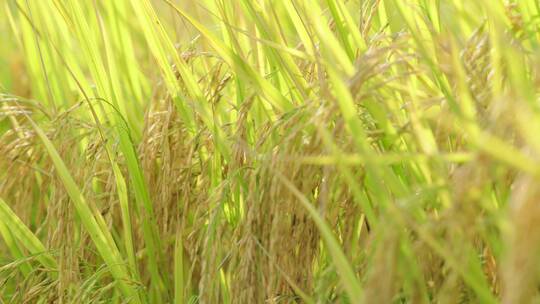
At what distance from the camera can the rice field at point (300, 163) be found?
2.85 ft

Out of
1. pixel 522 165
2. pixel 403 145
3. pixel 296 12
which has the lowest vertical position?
pixel 403 145

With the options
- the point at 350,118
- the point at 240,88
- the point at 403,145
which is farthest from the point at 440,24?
the point at 350,118

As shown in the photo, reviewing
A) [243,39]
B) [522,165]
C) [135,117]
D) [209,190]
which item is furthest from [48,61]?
[522,165]

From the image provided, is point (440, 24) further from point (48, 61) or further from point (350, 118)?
point (48, 61)

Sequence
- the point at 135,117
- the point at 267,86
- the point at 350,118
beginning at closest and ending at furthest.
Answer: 1. the point at 350,118
2. the point at 267,86
3. the point at 135,117

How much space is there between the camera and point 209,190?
1.46m

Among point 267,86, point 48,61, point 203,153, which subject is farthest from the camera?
point 48,61

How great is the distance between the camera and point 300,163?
1.06 metres

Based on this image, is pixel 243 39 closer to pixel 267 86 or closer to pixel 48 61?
pixel 267 86

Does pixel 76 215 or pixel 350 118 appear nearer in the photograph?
pixel 350 118

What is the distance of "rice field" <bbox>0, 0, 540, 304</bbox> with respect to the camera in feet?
2.85

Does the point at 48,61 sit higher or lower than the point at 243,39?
higher

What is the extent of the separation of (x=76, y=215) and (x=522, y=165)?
3.65ft

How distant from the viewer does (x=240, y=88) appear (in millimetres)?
1508
